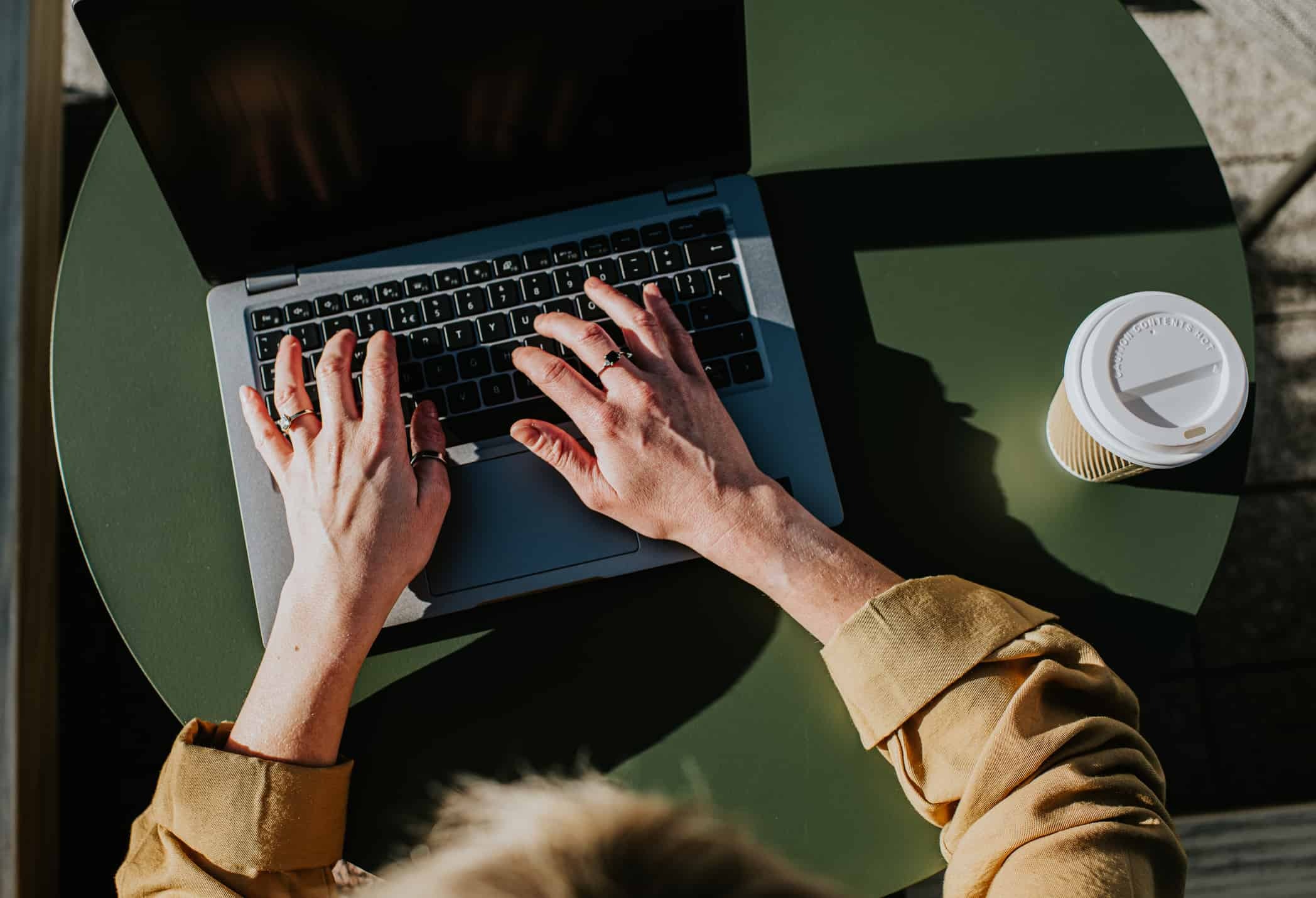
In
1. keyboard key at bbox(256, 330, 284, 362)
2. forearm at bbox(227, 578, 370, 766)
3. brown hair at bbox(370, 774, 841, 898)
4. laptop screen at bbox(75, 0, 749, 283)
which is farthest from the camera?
keyboard key at bbox(256, 330, 284, 362)

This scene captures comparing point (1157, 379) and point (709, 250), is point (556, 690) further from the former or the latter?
point (1157, 379)

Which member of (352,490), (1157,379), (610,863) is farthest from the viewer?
(352,490)

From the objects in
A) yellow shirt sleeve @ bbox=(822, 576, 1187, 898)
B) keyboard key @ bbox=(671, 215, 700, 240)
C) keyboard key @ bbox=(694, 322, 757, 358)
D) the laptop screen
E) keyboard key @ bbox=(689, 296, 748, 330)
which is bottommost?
yellow shirt sleeve @ bbox=(822, 576, 1187, 898)

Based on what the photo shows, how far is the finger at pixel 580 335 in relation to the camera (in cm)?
83

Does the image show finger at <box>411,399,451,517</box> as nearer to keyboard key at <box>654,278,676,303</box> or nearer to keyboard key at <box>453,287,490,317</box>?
keyboard key at <box>453,287,490,317</box>

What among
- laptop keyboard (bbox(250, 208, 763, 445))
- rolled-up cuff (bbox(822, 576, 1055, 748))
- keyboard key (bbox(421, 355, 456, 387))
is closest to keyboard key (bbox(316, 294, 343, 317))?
laptop keyboard (bbox(250, 208, 763, 445))

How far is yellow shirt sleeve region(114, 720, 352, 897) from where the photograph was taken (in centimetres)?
75

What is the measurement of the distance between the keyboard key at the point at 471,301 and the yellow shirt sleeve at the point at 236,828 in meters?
0.42

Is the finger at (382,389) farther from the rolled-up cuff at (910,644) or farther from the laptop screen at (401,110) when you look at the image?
the rolled-up cuff at (910,644)

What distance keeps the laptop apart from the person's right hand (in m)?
0.03

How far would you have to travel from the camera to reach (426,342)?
0.87 metres

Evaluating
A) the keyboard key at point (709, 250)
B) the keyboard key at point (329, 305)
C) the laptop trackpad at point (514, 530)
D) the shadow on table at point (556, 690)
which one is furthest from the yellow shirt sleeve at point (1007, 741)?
the keyboard key at point (329, 305)

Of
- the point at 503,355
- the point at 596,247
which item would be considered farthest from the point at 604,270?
the point at 503,355

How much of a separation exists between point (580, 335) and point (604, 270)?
8cm
